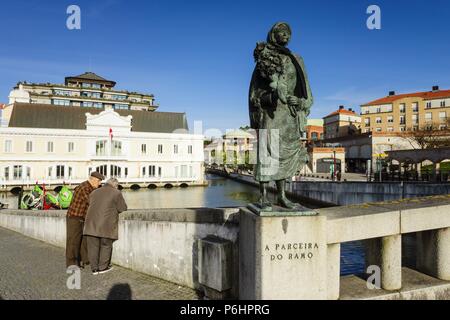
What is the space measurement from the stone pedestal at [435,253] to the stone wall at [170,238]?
313cm

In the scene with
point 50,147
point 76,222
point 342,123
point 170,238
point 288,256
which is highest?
point 342,123

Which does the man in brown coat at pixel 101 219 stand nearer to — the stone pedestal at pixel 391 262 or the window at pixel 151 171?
the stone pedestal at pixel 391 262

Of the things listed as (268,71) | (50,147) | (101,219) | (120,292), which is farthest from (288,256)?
(50,147)

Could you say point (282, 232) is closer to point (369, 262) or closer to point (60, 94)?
point (369, 262)

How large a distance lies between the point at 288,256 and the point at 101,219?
13.4 feet

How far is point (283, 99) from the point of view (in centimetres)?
445

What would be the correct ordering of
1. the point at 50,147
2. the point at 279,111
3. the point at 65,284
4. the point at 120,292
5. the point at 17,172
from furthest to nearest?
1. the point at 50,147
2. the point at 17,172
3. the point at 65,284
4. the point at 120,292
5. the point at 279,111

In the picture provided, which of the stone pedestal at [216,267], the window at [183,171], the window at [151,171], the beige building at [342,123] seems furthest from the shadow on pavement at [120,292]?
the beige building at [342,123]

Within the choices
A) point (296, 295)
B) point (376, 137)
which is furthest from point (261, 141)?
point (376, 137)

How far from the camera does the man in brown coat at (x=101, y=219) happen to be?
6336 mm

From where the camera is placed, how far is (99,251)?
6.68 meters

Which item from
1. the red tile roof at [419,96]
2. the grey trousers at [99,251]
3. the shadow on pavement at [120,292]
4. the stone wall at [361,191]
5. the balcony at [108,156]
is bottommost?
the stone wall at [361,191]

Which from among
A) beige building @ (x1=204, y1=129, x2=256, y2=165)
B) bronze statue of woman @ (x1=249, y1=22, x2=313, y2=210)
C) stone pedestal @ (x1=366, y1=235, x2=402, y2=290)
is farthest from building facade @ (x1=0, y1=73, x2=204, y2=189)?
stone pedestal @ (x1=366, y1=235, x2=402, y2=290)

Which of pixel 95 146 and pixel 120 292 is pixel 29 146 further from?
pixel 120 292
